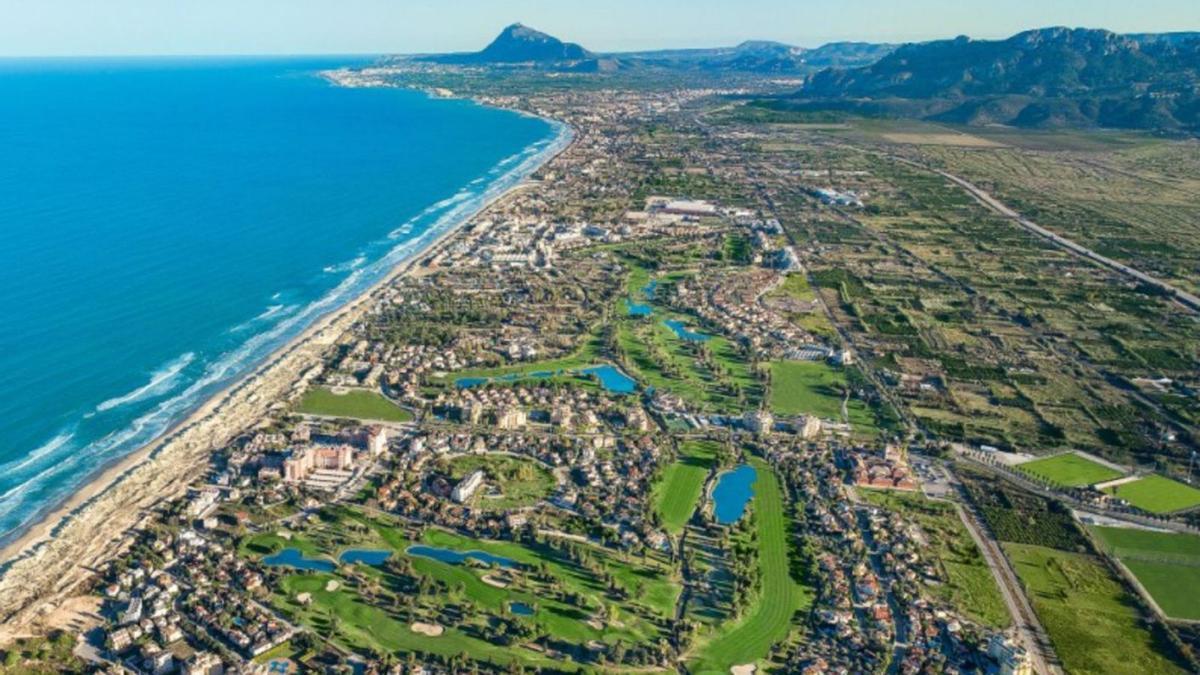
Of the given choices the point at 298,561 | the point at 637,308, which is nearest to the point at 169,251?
the point at 637,308

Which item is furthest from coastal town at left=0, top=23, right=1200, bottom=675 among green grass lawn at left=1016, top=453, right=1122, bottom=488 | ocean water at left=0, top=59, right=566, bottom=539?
ocean water at left=0, top=59, right=566, bottom=539

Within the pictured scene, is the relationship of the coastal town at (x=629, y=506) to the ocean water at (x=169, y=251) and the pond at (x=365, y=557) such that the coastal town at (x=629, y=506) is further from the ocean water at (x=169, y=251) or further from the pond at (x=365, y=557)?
the ocean water at (x=169, y=251)

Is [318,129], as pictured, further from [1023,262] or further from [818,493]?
[818,493]

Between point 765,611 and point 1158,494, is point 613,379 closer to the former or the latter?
point 765,611

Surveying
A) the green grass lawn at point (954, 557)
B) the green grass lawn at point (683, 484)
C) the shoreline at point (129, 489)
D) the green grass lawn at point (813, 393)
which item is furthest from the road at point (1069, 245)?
the shoreline at point (129, 489)

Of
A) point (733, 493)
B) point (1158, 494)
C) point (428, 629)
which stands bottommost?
point (428, 629)

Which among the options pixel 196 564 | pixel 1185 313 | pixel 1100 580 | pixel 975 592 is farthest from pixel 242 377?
pixel 1185 313
